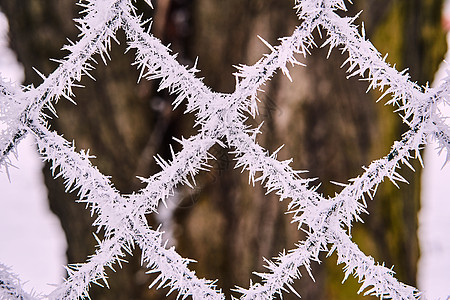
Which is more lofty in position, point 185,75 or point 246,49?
point 246,49

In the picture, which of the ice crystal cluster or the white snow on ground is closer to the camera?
the ice crystal cluster

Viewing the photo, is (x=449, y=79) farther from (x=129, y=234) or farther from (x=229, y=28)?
(x=229, y=28)

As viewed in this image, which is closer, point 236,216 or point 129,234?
point 129,234

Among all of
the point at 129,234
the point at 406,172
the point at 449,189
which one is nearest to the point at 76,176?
the point at 129,234

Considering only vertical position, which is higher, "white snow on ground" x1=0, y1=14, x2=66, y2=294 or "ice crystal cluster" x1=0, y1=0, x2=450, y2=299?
"white snow on ground" x1=0, y1=14, x2=66, y2=294

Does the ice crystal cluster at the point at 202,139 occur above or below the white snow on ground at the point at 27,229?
below

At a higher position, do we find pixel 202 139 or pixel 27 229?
pixel 27 229

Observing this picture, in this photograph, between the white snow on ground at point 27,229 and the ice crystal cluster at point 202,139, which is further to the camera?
the white snow on ground at point 27,229

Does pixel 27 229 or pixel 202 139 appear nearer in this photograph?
pixel 202 139
